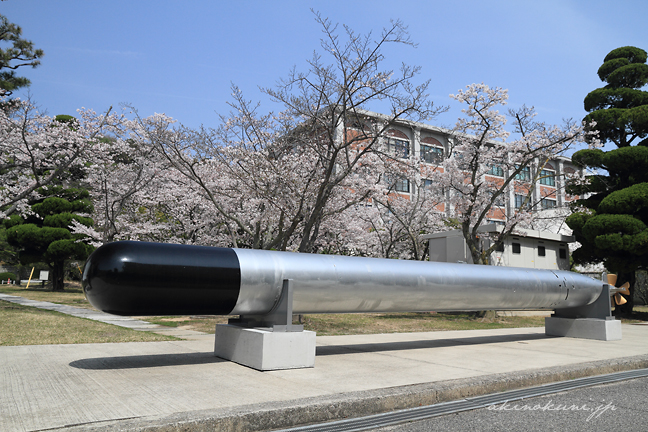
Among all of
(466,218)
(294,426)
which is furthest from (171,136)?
(294,426)

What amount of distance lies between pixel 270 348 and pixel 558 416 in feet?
9.97

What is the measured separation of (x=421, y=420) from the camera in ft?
13.3

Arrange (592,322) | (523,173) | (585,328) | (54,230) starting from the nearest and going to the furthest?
1. (592,322)
2. (585,328)
3. (54,230)
4. (523,173)

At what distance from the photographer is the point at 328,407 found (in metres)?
3.94

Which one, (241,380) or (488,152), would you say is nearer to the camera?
(241,380)

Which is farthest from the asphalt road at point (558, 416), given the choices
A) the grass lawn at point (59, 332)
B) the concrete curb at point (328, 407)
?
the grass lawn at point (59, 332)

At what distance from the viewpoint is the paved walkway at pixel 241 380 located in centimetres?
349

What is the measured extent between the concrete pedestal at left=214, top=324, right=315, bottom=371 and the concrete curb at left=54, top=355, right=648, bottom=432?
54.2 inches

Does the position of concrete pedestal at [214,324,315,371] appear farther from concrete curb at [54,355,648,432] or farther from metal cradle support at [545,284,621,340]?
metal cradle support at [545,284,621,340]

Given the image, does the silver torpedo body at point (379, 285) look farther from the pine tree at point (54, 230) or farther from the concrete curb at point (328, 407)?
the pine tree at point (54, 230)

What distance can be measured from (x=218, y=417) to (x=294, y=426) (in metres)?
0.66

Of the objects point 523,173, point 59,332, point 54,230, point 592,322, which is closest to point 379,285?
point 592,322

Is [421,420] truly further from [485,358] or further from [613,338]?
[613,338]

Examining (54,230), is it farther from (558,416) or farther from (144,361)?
(558,416)
